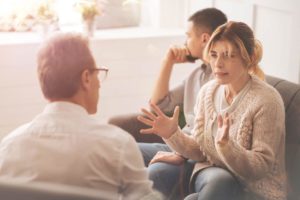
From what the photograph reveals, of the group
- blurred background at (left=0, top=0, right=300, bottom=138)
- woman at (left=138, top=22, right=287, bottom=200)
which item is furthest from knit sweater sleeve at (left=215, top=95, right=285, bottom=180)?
blurred background at (left=0, top=0, right=300, bottom=138)

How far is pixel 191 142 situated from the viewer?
1.74 meters

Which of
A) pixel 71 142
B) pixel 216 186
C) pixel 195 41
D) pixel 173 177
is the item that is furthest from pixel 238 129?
pixel 71 142

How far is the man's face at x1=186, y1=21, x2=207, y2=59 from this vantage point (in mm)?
2020

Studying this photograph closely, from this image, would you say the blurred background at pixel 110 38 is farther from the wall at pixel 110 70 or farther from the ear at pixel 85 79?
the ear at pixel 85 79

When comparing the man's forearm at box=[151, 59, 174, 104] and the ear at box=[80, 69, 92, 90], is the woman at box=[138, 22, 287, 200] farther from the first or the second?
the man's forearm at box=[151, 59, 174, 104]

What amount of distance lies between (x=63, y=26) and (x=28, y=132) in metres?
1.79

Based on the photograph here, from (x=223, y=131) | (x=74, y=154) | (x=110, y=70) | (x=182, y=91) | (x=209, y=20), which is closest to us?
(x=74, y=154)

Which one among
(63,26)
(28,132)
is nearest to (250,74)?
(28,132)

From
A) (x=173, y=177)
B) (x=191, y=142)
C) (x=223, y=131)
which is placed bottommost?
(x=173, y=177)

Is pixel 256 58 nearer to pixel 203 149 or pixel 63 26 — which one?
pixel 203 149

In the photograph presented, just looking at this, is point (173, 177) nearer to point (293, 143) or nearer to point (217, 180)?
point (217, 180)

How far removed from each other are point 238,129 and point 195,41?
0.53m

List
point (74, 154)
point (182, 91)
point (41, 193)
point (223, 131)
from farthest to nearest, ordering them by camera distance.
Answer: point (182, 91) → point (223, 131) → point (74, 154) → point (41, 193)

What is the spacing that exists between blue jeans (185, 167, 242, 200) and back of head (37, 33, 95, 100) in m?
0.55
